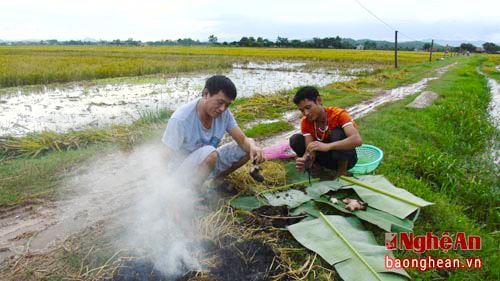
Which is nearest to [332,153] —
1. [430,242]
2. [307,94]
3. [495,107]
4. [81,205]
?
[307,94]

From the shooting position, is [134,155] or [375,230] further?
[134,155]

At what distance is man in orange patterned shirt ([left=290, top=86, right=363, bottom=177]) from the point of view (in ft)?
10.5

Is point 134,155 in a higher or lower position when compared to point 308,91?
lower

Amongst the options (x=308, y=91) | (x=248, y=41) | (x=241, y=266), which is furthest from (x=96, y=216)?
(x=248, y=41)

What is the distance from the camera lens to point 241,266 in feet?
7.57

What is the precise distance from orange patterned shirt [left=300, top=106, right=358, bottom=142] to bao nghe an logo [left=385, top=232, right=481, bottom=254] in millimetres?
1140

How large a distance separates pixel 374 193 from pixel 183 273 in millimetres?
1710

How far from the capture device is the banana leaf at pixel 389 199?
273 centimetres

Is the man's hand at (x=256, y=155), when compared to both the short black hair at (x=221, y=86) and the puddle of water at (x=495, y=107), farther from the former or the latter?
the puddle of water at (x=495, y=107)

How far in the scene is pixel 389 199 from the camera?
9.37 feet

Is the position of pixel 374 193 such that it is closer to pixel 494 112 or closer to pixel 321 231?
pixel 321 231

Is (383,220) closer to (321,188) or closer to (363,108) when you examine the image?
(321,188)

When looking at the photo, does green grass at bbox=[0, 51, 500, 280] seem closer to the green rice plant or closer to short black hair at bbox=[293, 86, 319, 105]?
the green rice plant

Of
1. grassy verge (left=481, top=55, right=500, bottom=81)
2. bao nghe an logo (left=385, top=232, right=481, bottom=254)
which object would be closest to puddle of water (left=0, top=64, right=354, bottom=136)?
bao nghe an logo (left=385, top=232, right=481, bottom=254)
